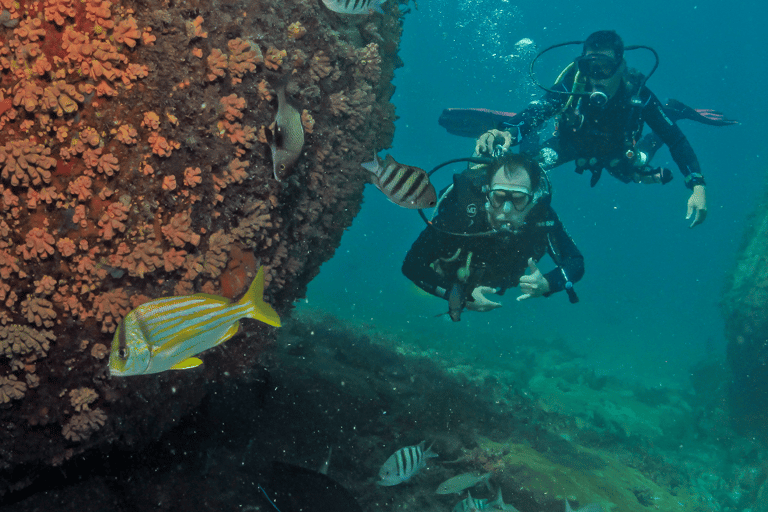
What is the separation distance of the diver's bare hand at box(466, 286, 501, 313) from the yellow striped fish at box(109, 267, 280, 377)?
350cm

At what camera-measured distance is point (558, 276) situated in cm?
514

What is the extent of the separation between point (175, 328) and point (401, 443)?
4736mm

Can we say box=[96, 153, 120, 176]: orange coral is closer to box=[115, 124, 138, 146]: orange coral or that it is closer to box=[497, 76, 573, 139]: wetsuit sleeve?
box=[115, 124, 138, 146]: orange coral

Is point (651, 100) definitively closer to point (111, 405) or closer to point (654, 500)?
point (654, 500)

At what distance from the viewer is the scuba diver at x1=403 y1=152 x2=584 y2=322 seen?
5.47 metres

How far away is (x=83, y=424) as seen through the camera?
229 cm

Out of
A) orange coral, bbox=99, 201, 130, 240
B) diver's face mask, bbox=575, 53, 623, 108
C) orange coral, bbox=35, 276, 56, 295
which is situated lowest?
orange coral, bbox=35, 276, 56, 295

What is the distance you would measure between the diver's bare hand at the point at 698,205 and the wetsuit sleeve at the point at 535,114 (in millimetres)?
2713

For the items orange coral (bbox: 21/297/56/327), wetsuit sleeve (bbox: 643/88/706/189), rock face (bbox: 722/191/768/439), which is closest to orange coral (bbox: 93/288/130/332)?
orange coral (bbox: 21/297/56/327)

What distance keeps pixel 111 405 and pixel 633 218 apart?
11495cm

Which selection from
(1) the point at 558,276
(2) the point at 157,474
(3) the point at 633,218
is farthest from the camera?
(3) the point at 633,218

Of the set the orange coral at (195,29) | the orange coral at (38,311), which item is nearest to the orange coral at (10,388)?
the orange coral at (38,311)

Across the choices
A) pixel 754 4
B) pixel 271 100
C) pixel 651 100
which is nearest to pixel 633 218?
pixel 754 4

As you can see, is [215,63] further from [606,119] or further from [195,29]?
[606,119]
